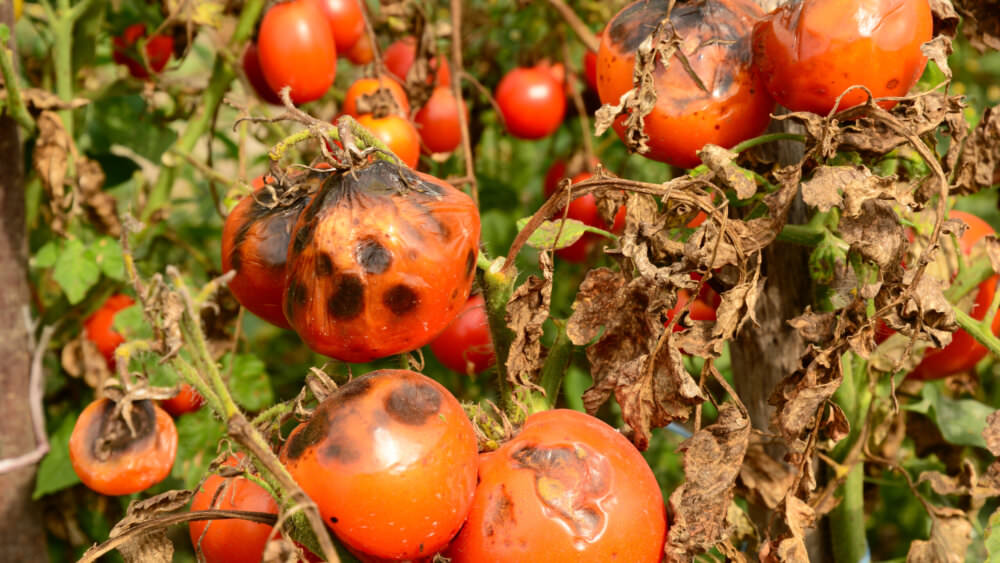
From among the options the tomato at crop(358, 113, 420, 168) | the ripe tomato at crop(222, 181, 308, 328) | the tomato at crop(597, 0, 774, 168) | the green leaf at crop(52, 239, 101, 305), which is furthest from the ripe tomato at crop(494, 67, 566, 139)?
the ripe tomato at crop(222, 181, 308, 328)

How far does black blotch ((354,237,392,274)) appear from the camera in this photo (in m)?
0.74

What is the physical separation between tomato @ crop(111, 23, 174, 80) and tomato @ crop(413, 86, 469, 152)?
0.56 m

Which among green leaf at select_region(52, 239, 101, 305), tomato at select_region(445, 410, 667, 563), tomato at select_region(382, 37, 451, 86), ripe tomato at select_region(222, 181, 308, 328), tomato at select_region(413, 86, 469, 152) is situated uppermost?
ripe tomato at select_region(222, 181, 308, 328)

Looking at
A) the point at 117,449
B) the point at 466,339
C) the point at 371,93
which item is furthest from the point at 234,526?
the point at 371,93

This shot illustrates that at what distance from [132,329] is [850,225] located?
1.24 m

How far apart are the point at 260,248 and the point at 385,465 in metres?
0.25

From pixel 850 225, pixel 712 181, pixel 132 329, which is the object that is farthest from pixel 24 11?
pixel 850 225

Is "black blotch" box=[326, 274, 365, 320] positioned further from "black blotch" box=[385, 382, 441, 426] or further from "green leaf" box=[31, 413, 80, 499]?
"green leaf" box=[31, 413, 80, 499]

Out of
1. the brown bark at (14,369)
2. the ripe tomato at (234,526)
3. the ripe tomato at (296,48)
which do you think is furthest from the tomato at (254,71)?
the ripe tomato at (234,526)

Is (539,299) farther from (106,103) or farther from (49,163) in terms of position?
(106,103)

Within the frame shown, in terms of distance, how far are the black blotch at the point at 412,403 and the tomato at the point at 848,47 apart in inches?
18.0

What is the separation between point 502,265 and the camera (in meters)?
0.89

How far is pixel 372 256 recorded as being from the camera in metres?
0.74

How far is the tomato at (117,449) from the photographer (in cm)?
97
